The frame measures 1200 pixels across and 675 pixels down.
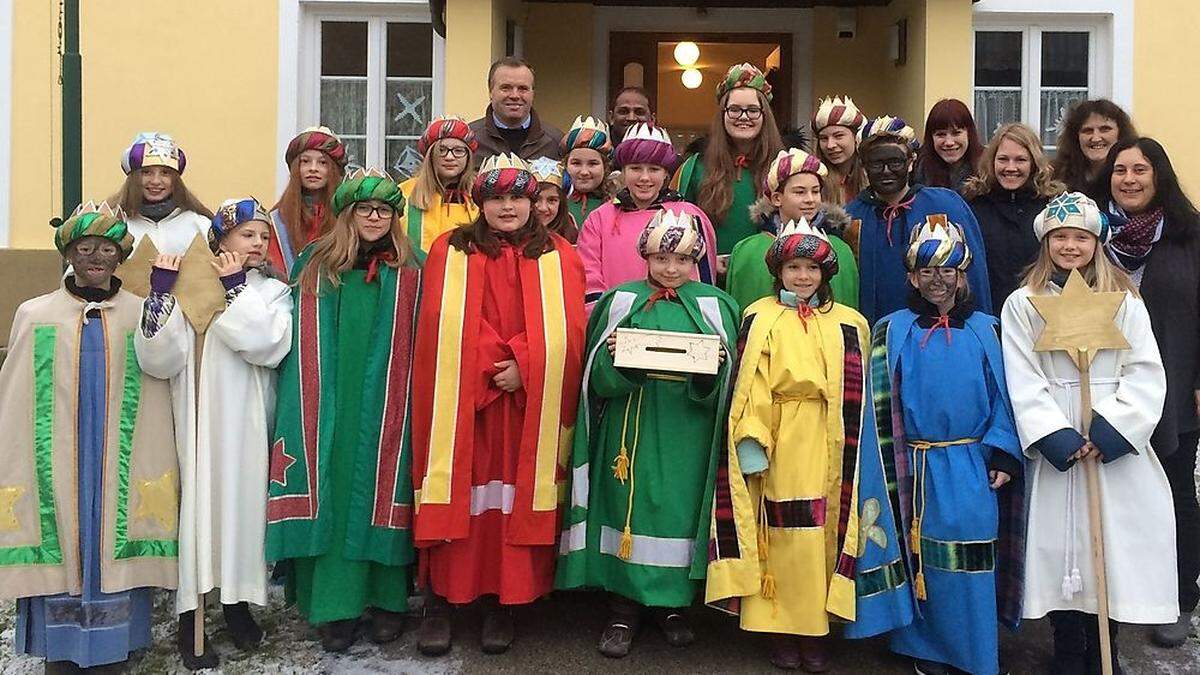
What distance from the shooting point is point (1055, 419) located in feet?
11.9

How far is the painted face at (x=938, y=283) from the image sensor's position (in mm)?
3758

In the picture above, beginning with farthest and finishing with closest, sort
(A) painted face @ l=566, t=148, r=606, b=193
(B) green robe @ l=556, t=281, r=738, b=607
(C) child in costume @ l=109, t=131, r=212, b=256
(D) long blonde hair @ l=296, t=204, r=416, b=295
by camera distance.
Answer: (A) painted face @ l=566, t=148, r=606, b=193 < (C) child in costume @ l=109, t=131, r=212, b=256 < (D) long blonde hair @ l=296, t=204, r=416, b=295 < (B) green robe @ l=556, t=281, r=738, b=607

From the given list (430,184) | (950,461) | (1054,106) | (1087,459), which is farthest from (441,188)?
(1054,106)

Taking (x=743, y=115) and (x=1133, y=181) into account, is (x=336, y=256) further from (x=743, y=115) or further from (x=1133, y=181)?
(x=1133, y=181)

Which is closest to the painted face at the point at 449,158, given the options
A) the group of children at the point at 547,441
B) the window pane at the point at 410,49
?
the group of children at the point at 547,441

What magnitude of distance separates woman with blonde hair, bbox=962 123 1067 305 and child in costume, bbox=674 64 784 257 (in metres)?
0.96

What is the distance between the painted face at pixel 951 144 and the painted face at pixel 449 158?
231 centimetres

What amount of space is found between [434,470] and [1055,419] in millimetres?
2274

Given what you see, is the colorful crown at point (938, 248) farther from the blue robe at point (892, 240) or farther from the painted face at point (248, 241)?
the painted face at point (248, 241)

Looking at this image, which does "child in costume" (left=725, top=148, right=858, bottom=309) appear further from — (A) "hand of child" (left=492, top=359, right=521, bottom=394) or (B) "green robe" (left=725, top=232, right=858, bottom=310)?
(A) "hand of child" (left=492, top=359, right=521, bottom=394)

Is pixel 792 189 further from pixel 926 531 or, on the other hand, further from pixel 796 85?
pixel 796 85

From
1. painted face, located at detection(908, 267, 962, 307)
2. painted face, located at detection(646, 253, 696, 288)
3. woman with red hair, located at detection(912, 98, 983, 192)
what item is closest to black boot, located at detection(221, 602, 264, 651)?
painted face, located at detection(646, 253, 696, 288)

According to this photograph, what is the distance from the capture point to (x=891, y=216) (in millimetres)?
4281

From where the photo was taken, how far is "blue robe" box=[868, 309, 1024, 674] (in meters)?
3.66
